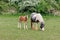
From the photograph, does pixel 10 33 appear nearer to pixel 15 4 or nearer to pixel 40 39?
pixel 40 39

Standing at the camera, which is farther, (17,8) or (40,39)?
(17,8)

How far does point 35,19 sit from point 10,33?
185 cm

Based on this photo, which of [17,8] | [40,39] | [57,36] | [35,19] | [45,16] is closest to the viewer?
[40,39]

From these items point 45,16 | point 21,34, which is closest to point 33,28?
point 21,34

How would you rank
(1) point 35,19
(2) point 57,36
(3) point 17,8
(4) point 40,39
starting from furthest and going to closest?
(3) point 17,8 < (1) point 35,19 < (2) point 57,36 < (4) point 40,39

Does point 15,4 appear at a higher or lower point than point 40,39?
higher

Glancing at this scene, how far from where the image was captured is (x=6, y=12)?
26.0m

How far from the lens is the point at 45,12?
2580cm

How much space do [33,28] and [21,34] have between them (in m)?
1.87

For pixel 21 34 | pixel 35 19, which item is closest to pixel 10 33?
pixel 21 34

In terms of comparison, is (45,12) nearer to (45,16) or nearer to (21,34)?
(45,16)

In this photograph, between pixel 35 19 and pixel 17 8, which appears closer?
pixel 35 19

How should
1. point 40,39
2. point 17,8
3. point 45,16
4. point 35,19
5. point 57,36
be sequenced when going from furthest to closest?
point 17,8 → point 45,16 → point 35,19 → point 57,36 → point 40,39

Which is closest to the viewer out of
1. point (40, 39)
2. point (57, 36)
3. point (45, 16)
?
point (40, 39)
